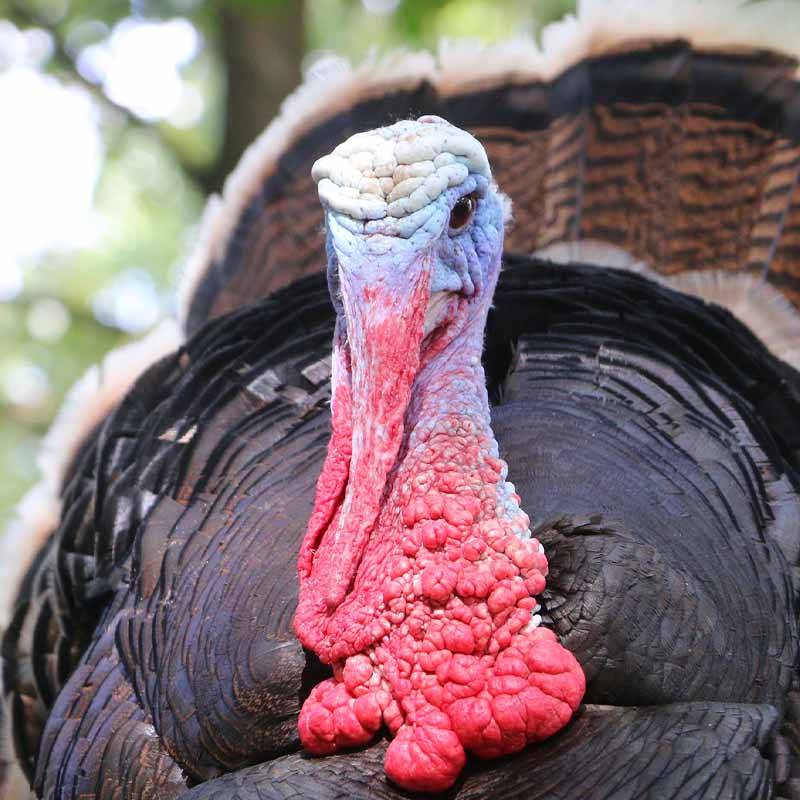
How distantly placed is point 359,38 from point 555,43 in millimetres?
3125

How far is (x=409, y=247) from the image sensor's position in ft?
4.56

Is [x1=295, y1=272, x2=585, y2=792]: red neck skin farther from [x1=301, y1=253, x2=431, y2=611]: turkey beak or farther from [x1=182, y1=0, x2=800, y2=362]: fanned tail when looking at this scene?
[x1=182, y1=0, x2=800, y2=362]: fanned tail

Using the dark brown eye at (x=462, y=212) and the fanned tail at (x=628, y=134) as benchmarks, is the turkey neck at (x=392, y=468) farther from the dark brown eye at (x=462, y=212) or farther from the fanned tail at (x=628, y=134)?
the fanned tail at (x=628, y=134)

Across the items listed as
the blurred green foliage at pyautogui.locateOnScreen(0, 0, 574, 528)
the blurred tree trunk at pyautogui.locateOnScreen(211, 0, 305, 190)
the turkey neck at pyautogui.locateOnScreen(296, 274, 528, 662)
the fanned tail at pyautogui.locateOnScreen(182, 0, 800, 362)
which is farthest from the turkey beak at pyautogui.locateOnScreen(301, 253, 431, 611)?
the blurred tree trunk at pyautogui.locateOnScreen(211, 0, 305, 190)

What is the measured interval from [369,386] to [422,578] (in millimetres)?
267

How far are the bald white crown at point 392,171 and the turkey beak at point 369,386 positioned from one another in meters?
0.07

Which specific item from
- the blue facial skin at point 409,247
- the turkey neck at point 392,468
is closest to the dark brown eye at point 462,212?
the blue facial skin at point 409,247

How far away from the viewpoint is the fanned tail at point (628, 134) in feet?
8.20

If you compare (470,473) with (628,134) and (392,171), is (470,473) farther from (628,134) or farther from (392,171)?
(628,134)

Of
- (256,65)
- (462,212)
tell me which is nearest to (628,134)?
(462,212)

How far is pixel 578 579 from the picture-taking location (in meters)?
1.43

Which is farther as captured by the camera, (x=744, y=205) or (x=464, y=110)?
(x=464, y=110)

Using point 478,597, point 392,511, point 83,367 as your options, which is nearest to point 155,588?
point 392,511

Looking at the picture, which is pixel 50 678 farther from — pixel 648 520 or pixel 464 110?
pixel 464 110
